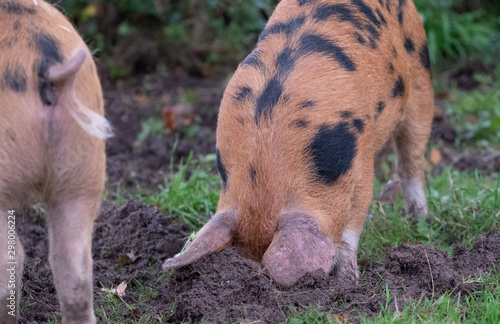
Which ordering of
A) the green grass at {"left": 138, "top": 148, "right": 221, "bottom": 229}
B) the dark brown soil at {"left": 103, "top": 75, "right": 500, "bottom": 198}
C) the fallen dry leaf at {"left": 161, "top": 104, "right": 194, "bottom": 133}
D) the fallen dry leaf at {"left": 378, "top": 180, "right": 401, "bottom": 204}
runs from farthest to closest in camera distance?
the fallen dry leaf at {"left": 161, "top": 104, "right": 194, "bottom": 133}, the dark brown soil at {"left": 103, "top": 75, "right": 500, "bottom": 198}, the fallen dry leaf at {"left": 378, "top": 180, "right": 401, "bottom": 204}, the green grass at {"left": 138, "top": 148, "right": 221, "bottom": 229}

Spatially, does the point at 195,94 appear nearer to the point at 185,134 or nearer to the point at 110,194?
the point at 185,134

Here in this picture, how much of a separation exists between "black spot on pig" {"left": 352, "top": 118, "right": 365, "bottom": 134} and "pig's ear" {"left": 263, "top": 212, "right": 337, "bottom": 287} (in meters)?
0.72

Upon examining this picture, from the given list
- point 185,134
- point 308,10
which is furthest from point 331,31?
point 185,134

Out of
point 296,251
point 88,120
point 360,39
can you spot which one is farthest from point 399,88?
point 88,120

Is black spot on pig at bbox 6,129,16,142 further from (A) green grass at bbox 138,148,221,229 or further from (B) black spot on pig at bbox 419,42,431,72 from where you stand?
(B) black spot on pig at bbox 419,42,431,72

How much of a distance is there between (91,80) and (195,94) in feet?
19.0

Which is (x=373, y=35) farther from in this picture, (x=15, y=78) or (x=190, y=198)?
(x=15, y=78)

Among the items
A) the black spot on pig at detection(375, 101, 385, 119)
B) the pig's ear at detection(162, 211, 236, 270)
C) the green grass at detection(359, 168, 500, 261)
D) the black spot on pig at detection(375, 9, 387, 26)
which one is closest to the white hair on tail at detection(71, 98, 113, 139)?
the pig's ear at detection(162, 211, 236, 270)

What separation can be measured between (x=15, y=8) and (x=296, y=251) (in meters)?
1.89

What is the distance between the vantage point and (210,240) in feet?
12.7

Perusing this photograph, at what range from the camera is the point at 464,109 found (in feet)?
27.5

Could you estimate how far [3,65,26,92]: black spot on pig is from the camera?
3.11 metres

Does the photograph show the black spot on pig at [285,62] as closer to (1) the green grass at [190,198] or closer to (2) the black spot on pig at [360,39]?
(2) the black spot on pig at [360,39]

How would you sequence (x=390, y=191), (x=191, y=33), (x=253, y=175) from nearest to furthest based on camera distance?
(x=253, y=175) < (x=390, y=191) < (x=191, y=33)
